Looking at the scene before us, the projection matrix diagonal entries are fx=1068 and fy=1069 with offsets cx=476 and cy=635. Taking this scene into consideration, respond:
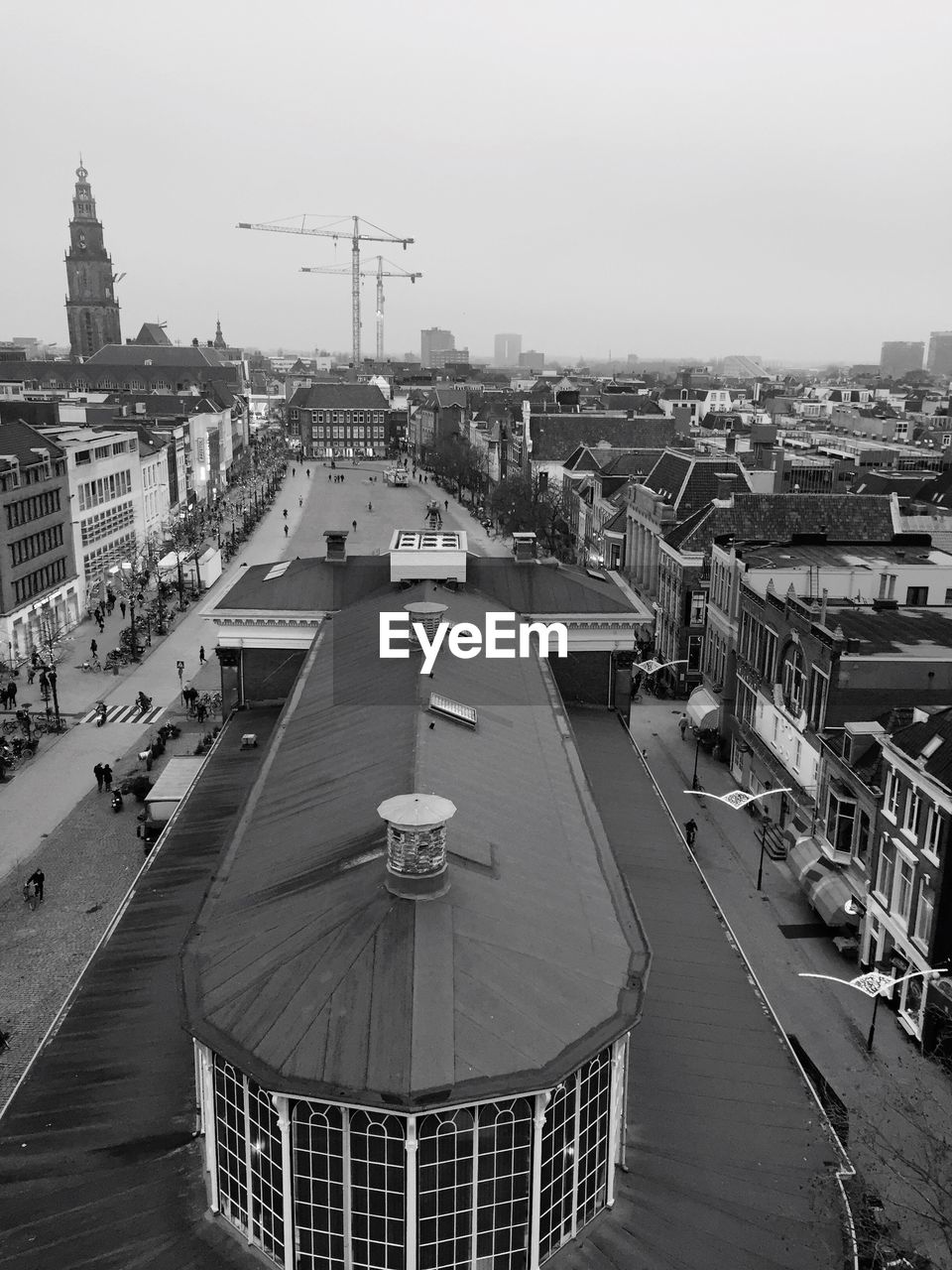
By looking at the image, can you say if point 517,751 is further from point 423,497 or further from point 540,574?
point 423,497

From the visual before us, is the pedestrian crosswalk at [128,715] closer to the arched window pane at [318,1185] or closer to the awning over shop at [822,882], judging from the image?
the awning over shop at [822,882]

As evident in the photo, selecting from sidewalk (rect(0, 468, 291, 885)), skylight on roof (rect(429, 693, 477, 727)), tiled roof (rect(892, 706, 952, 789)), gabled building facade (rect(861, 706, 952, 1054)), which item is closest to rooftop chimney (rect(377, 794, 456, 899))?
skylight on roof (rect(429, 693, 477, 727))

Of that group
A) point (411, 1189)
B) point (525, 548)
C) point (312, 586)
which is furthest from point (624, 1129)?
point (525, 548)

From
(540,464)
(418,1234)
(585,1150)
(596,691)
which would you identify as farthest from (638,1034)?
(540,464)

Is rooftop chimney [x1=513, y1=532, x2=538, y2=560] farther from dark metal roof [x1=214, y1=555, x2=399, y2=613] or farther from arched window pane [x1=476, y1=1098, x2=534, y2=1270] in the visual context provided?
arched window pane [x1=476, y1=1098, x2=534, y2=1270]

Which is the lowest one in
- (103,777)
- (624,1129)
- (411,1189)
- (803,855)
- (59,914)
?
(59,914)

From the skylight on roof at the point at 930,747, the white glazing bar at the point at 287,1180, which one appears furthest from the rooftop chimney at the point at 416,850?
the skylight on roof at the point at 930,747

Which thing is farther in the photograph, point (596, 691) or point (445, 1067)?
point (596, 691)

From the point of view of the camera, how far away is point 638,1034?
63.5 ft

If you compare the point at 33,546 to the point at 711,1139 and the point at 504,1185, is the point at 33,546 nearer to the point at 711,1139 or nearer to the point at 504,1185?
the point at 711,1139

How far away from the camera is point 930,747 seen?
28.8m

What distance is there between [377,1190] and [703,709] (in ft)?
127

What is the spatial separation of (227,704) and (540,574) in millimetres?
13664

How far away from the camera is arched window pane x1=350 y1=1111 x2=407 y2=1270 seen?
13508mm
